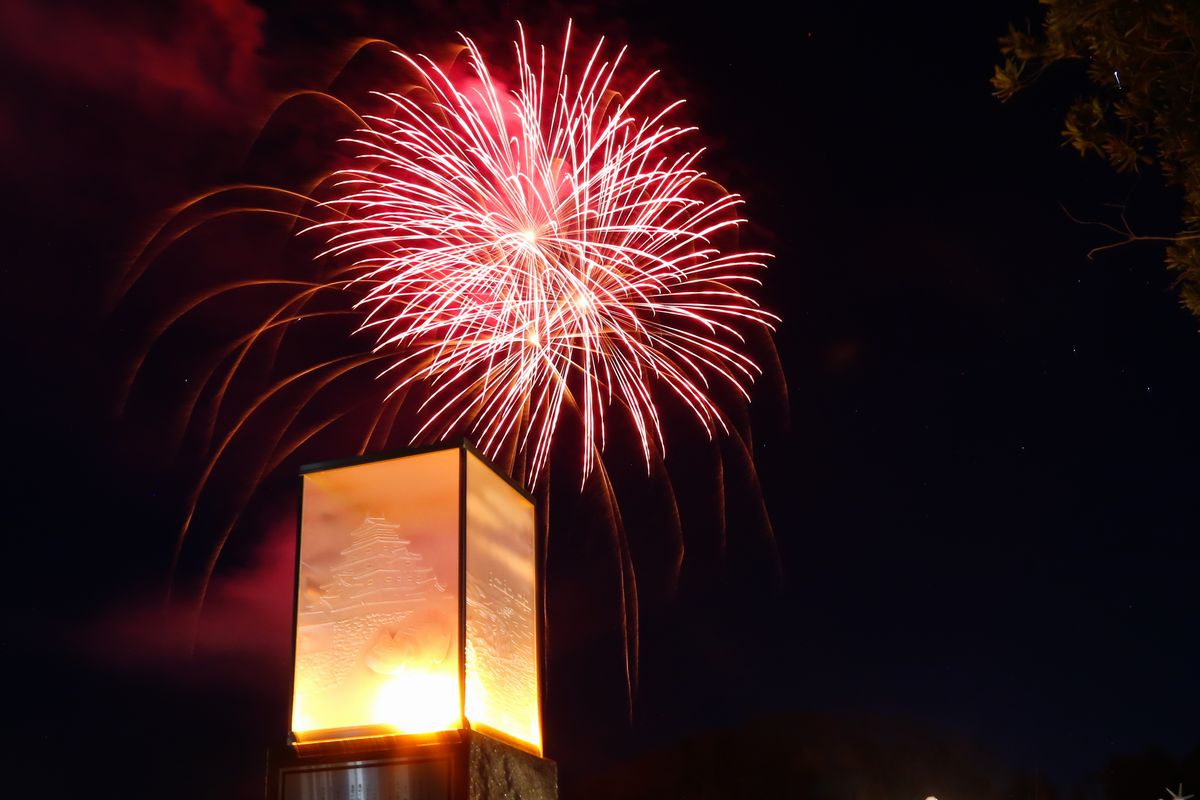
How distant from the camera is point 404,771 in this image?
6035 millimetres

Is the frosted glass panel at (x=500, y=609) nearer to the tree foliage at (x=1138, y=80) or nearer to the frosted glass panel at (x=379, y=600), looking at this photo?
the frosted glass panel at (x=379, y=600)

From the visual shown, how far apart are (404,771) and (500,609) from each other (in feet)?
3.91

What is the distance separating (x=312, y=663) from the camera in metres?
6.62

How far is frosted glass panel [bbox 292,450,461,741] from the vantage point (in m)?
6.38

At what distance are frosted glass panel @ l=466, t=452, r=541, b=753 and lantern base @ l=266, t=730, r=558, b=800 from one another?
0.24m

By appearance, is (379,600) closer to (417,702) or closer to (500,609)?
(417,702)

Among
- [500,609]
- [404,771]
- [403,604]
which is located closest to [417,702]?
[404,771]

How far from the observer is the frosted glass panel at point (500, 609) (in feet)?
21.4

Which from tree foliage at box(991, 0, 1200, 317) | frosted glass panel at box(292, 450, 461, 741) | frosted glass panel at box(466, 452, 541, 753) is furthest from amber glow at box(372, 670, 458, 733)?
tree foliage at box(991, 0, 1200, 317)

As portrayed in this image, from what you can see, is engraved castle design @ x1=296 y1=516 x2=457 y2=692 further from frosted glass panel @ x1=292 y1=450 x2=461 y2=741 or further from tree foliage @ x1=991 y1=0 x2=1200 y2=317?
tree foliage @ x1=991 y1=0 x2=1200 y2=317

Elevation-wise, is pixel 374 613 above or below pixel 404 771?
above

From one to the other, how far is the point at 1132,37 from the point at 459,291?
21.7 feet

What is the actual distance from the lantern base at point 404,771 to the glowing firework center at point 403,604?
14 cm

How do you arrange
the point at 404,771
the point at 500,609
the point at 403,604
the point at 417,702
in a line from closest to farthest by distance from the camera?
1. the point at 404,771
2. the point at 417,702
3. the point at 403,604
4. the point at 500,609
